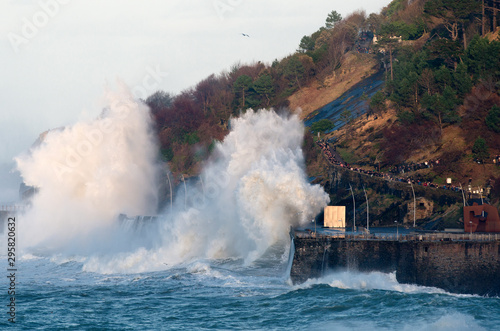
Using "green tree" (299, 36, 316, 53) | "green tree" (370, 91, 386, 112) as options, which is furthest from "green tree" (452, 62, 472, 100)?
"green tree" (299, 36, 316, 53)

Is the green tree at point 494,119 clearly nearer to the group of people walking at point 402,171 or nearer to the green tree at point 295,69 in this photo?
the group of people walking at point 402,171

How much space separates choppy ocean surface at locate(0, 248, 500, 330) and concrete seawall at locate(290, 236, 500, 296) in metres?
0.89

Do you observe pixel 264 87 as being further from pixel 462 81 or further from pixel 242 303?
pixel 242 303

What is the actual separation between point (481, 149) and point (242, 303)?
40936 millimetres

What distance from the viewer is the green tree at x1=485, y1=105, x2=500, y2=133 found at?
8694 cm

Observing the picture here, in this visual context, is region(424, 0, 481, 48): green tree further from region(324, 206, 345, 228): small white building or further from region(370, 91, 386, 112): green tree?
region(324, 206, 345, 228): small white building

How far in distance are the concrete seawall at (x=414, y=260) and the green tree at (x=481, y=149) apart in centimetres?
2774

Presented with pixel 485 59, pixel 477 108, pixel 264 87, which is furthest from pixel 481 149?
pixel 264 87

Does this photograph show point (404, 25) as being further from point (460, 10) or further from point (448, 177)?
point (448, 177)

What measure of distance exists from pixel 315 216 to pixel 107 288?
77.6ft

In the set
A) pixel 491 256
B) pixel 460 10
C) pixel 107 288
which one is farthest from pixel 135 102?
pixel 491 256

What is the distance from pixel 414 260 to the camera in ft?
195

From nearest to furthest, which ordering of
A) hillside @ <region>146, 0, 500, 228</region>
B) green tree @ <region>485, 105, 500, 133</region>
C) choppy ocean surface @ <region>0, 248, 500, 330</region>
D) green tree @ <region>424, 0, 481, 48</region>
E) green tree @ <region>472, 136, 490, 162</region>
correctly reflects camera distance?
1. choppy ocean surface @ <region>0, 248, 500, 330</region>
2. green tree @ <region>472, 136, 490, 162</region>
3. green tree @ <region>485, 105, 500, 133</region>
4. hillside @ <region>146, 0, 500, 228</region>
5. green tree @ <region>424, 0, 481, 48</region>

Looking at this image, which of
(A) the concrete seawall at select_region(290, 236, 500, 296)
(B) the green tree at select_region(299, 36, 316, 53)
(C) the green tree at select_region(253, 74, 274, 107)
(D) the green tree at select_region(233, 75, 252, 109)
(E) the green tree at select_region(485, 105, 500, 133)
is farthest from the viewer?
(B) the green tree at select_region(299, 36, 316, 53)
